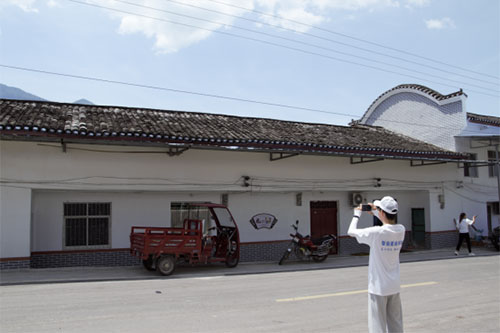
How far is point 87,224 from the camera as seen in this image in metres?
13.1

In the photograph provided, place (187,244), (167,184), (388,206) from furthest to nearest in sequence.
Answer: (167,184) → (187,244) → (388,206)

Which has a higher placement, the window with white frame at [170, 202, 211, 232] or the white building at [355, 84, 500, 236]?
the white building at [355, 84, 500, 236]

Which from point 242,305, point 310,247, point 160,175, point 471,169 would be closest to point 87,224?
point 160,175

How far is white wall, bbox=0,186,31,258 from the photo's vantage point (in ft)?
37.1

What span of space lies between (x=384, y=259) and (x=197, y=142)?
28.3ft

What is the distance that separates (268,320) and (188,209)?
7.84m

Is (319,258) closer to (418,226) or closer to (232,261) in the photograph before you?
(232,261)

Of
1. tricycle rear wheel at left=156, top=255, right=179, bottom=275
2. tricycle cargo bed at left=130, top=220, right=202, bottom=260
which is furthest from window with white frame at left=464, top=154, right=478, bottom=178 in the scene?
Answer: tricycle rear wheel at left=156, top=255, right=179, bottom=275

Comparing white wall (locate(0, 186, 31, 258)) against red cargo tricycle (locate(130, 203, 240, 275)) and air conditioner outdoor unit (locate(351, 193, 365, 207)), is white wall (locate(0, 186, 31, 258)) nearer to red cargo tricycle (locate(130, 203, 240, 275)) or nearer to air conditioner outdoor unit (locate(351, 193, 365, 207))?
red cargo tricycle (locate(130, 203, 240, 275))

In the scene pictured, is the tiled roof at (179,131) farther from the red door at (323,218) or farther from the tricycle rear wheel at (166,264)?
the tricycle rear wheel at (166,264)

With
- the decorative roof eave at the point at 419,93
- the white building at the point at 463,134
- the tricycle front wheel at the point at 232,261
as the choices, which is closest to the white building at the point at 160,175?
the tricycle front wheel at the point at 232,261

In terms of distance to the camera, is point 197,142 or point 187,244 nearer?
point 187,244

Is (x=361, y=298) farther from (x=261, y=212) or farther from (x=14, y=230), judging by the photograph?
(x=14, y=230)

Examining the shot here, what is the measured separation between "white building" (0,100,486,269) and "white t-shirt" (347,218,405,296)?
8294 mm
